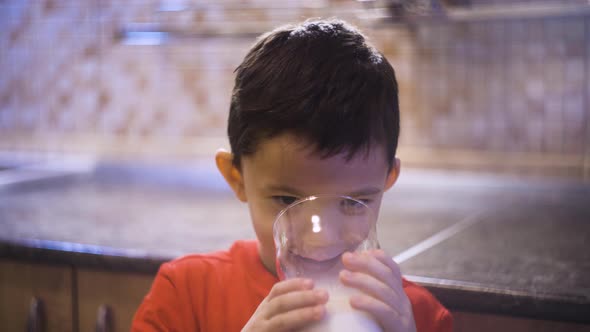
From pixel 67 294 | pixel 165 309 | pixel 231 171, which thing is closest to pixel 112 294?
pixel 67 294

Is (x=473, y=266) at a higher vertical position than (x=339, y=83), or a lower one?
lower

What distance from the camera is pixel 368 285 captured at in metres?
0.58

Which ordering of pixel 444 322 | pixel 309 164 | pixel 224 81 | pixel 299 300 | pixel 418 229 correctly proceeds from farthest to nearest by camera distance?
pixel 224 81 → pixel 418 229 → pixel 444 322 → pixel 309 164 → pixel 299 300

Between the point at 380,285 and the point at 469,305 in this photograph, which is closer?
the point at 380,285

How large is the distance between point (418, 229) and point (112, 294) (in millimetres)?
584

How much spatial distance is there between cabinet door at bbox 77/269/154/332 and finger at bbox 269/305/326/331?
52cm

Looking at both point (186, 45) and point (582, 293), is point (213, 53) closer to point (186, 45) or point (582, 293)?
point (186, 45)

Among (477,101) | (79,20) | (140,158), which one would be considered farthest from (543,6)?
Answer: (79,20)

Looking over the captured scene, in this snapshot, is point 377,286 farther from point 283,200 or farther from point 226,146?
point 226,146

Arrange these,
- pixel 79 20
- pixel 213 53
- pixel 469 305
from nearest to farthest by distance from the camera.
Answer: pixel 469 305, pixel 213 53, pixel 79 20

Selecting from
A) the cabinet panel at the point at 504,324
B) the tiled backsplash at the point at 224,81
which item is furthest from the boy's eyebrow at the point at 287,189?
the tiled backsplash at the point at 224,81

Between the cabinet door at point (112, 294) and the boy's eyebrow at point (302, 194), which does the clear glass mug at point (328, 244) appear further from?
the cabinet door at point (112, 294)

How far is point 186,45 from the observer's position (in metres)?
2.07

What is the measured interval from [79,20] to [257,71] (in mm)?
1616
